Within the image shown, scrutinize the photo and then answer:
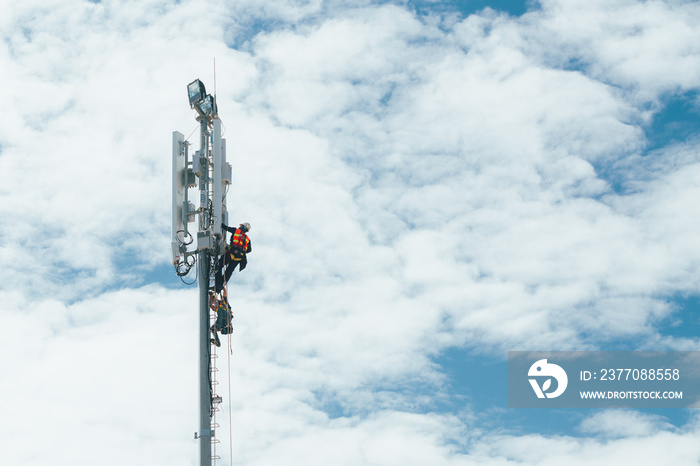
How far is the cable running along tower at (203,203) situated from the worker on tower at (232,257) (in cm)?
32

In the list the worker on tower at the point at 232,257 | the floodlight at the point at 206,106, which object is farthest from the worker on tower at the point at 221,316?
the floodlight at the point at 206,106

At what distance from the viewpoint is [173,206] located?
52344 mm

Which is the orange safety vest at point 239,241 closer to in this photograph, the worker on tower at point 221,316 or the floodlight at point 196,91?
the worker on tower at point 221,316

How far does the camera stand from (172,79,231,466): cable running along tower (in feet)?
168

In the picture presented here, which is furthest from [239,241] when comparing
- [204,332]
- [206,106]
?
[206,106]

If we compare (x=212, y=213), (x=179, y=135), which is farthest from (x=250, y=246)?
(x=179, y=135)

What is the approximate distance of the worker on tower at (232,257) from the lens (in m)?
52.4

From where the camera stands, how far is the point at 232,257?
5272 cm

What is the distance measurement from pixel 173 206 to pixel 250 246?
4.22m

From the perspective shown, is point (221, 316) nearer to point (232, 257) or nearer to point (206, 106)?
point (232, 257)

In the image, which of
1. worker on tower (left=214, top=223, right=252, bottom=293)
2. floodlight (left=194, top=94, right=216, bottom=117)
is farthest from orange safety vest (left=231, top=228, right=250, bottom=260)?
floodlight (left=194, top=94, right=216, bottom=117)

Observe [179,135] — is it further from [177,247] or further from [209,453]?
[209,453]

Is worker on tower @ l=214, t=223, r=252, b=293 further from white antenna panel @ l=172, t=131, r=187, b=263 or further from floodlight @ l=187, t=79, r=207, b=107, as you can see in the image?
floodlight @ l=187, t=79, r=207, b=107

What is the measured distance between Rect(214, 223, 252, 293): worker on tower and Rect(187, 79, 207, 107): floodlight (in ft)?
20.5
